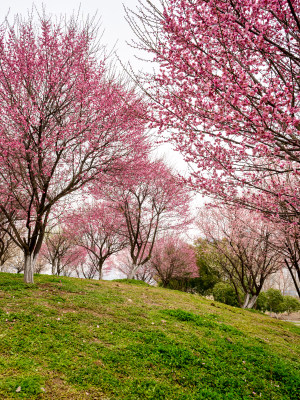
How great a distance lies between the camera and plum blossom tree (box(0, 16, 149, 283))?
7.24 m

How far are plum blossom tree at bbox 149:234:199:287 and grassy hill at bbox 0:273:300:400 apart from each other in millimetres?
17864

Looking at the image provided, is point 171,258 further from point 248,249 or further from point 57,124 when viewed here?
point 57,124

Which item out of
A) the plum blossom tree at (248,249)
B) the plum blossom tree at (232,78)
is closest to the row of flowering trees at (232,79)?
the plum blossom tree at (232,78)

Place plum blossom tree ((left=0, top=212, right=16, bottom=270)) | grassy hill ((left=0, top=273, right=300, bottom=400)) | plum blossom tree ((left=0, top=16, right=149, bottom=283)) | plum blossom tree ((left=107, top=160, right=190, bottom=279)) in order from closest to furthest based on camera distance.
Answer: grassy hill ((left=0, top=273, right=300, bottom=400))
plum blossom tree ((left=0, top=16, right=149, bottom=283))
plum blossom tree ((left=0, top=212, right=16, bottom=270))
plum blossom tree ((left=107, top=160, right=190, bottom=279))

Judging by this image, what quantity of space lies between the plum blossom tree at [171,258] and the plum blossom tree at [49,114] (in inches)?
671

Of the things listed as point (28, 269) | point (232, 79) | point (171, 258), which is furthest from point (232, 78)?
point (171, 258)

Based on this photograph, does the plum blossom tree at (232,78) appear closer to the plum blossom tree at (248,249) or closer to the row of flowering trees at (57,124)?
the row of flowering trees at (57,124)

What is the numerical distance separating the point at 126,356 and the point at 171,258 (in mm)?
20471

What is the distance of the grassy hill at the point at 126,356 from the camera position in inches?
126

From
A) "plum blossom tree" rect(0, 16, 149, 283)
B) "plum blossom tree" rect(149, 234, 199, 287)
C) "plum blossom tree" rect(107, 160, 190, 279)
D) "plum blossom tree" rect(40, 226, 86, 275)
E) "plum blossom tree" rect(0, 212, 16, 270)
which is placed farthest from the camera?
"plum blossom tree" rect(40, 226, 86, 275)

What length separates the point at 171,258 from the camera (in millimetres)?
24062

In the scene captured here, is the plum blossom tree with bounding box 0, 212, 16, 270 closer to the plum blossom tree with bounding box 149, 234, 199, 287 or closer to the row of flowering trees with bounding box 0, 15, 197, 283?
the row of flowering trees with bounding box 0, 15, 197, 283

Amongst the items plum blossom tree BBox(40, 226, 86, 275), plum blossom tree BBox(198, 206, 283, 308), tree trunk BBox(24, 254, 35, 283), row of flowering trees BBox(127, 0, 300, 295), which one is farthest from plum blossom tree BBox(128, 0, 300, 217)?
plum blossom tree BBox(40, 226, 86, 275)

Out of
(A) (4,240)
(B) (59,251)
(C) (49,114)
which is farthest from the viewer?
(B) (59,251)
